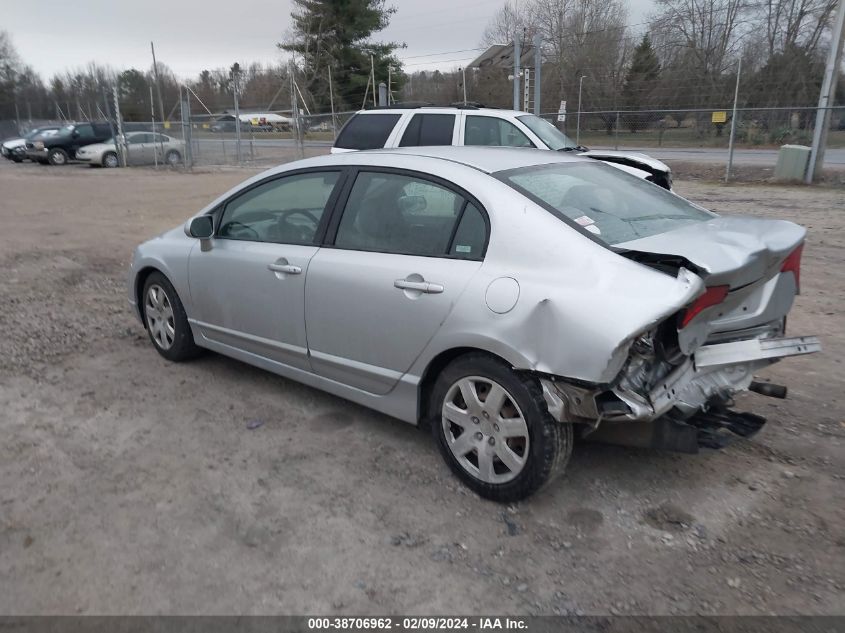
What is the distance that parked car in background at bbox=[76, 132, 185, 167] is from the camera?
85.0 feet

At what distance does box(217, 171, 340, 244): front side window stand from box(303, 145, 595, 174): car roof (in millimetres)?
149

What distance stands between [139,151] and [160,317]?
79.3 ft

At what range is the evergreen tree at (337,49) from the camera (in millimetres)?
43125

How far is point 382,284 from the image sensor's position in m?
3.53

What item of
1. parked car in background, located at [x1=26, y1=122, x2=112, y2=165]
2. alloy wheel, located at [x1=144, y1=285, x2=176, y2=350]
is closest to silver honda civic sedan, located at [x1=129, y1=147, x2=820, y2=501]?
alloy wheel, located at [x1=144, y1=285, x2=176, y2=350]

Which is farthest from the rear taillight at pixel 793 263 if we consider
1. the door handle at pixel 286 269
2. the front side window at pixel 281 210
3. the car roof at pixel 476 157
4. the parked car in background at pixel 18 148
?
the parked car in background at pixel 18 148

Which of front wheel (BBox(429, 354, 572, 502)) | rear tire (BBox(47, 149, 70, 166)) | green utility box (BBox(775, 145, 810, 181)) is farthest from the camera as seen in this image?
rear tire (BBox(47, 149, 70, 166))

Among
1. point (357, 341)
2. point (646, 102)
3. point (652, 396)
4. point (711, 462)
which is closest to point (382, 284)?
point (357, 341)

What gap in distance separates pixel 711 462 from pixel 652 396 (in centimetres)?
101

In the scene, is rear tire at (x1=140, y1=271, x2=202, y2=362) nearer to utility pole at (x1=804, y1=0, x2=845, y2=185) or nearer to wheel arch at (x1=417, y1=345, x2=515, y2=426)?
wheel arch at (x1=417, y1=345, x2=515, y2=426)

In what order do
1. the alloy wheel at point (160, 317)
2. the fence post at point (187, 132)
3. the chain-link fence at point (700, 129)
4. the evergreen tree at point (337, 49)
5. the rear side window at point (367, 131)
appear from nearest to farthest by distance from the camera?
1. the alloy wheel at point (160, 317)
2. the rear side window at point (367, 131)
3. the fence post at point (187, 132)
4. the chain-link fence at point (700, 129)
5. the evergreen tree at point (337, 49)

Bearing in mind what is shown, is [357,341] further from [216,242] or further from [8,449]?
[8,449]

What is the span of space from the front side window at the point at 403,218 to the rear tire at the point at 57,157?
27538 millimetres

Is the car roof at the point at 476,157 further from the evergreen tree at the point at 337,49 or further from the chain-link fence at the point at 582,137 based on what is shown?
the evergreen tree at the point at 337,49
